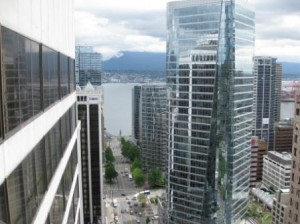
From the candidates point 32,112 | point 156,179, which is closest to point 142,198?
point 156,179

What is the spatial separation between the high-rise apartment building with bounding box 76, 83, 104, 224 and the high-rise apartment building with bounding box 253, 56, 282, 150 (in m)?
28.6

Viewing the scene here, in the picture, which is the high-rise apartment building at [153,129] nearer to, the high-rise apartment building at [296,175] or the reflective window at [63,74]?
the high-rise apartment building at [296,175]

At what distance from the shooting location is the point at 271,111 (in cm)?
5028

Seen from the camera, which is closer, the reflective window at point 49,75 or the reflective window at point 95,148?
the reflective window at point 49,75

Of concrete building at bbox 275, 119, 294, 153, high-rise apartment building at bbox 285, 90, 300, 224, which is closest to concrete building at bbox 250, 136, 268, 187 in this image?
concrete building at bbox 275, 119, 294, 153

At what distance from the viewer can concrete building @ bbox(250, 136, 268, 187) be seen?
131 ft

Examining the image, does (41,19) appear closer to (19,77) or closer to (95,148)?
(19,77)

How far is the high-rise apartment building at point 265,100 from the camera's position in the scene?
49062 mm

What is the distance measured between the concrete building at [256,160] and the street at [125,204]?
32.8ft

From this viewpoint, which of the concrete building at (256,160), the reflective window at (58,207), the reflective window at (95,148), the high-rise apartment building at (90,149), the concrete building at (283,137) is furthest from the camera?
the concrete building at (283,137)

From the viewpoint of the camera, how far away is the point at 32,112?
331cm

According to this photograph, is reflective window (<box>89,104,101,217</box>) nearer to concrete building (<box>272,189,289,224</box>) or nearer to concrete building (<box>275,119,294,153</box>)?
concrete building (<box>272,189,289,224</box>)

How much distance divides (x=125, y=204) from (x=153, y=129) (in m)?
13.6

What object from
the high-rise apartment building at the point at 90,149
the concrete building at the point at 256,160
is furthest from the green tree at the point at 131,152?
the high-rise apartment building at the point at 90,149
